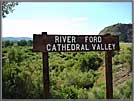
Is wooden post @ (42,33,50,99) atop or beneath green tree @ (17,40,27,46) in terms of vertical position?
beneath

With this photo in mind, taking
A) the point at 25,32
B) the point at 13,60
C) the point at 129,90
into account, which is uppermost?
the point at 25,32

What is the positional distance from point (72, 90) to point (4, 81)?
890 mm

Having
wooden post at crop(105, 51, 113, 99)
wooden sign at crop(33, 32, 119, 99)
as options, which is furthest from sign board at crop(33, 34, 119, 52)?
wooden post at crop(105, 51, 113, 99)

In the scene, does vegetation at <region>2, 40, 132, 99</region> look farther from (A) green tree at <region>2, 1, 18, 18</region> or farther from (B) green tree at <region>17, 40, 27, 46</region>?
(A) green tree at <region>2, 1, 18, 18</region>

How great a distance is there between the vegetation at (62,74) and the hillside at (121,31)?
0.14 metres

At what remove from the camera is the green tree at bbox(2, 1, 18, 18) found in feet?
15.1

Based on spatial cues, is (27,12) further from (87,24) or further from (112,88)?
(112,88)

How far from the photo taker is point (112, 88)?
472cm

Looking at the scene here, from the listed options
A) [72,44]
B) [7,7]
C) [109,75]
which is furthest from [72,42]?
[7,7]

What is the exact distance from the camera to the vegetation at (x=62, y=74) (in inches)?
185

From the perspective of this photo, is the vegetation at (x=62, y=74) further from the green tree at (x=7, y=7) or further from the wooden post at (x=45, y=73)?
the green tree at (x=7, y=7)

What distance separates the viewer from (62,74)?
15.5ft

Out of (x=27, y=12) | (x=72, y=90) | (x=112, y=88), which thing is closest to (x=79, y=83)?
(x=72, y=90)

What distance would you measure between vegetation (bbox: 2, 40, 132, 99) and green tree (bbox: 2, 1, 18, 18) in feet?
1.37
